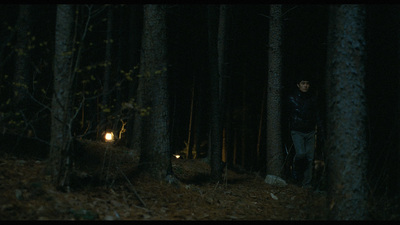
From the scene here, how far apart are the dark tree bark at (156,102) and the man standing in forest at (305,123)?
299cm

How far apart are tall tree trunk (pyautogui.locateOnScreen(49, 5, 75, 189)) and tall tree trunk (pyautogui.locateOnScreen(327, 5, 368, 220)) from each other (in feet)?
11.8

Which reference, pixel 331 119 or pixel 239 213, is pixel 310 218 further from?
pixel 331 119

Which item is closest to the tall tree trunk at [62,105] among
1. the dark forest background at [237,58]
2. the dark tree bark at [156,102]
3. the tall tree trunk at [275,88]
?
the dark tree bark at [156,102]

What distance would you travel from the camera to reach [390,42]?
15.4 metres

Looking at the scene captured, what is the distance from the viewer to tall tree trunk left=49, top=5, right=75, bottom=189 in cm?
436

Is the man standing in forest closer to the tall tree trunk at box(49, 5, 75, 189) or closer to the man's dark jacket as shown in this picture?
the man's dark jacket

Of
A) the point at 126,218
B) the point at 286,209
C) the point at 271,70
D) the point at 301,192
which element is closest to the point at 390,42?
the point at 271,70

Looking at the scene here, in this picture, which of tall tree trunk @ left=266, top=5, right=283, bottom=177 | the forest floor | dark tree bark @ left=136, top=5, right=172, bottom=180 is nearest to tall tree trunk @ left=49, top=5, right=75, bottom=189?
the forest floor

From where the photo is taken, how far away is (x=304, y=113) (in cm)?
696

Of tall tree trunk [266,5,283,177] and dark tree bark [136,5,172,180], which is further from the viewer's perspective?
tall tree trunk [266,5,283,177]

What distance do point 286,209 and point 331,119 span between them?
6.58ft

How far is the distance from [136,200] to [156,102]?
6.23 ft

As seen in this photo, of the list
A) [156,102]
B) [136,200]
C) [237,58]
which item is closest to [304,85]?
[156,102]

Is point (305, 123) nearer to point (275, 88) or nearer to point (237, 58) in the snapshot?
point (275, 88)
